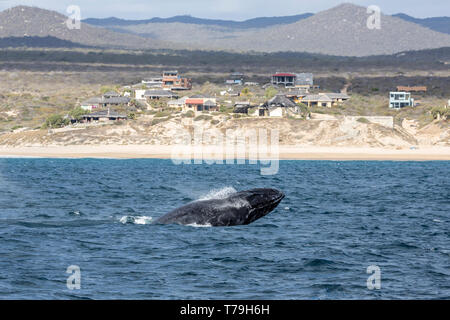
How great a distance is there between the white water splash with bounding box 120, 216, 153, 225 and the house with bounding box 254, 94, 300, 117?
90023mm

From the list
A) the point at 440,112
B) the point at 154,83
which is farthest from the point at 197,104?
the point at 154,83

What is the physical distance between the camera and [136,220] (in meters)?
31.8

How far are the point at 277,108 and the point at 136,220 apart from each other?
9223 centimetres

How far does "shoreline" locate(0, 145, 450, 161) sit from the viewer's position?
95.8 m

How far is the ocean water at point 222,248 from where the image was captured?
19672 mm

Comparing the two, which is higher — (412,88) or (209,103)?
(412,88)

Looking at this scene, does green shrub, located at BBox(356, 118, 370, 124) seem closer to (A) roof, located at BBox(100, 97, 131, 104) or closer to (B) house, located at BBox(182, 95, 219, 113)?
(B) house, located at BBox(182, 95, 219, 113)

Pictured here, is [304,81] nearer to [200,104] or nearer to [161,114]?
[200,104]

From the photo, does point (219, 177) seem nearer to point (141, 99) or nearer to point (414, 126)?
point (414, 126)

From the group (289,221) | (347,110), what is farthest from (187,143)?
(289,221)

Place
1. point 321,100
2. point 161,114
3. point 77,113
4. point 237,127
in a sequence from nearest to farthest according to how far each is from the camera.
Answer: point 237,127, point 161,114, point 77,113, point 321,100

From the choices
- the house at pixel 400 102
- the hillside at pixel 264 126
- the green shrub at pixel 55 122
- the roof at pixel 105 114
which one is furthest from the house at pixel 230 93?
the green shrub at pixel 55 122

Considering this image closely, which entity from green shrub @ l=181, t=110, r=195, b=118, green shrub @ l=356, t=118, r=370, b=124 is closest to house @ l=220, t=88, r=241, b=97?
green shrub @ l=181, t=110, r=195, b=118

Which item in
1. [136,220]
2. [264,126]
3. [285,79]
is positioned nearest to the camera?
[136,220]
